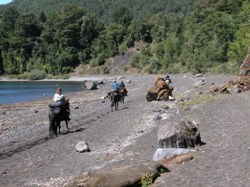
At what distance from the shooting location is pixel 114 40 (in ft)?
495

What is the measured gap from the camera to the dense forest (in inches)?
3521

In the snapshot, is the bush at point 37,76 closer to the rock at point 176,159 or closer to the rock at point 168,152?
the rock at point 168,152

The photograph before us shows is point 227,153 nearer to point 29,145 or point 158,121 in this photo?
point 158,121

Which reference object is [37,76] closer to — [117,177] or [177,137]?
[177,137]

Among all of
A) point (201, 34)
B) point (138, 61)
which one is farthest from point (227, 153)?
point (138, 61)

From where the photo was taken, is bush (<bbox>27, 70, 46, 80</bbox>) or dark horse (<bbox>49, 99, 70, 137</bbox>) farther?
bush (<bbox>27, 70, 46, 80</bbox>)

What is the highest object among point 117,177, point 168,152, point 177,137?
point 177,137

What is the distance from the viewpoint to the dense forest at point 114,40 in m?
89.4

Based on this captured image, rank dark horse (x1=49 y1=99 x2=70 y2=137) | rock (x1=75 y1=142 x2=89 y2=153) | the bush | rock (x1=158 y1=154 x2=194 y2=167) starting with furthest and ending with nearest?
the bush < dark horse (x1=49 y1=99 x2=70 y2=137) < rock (x1=75 y1=142 x2=89 y2=153) < rock (x1=158 y1=154 x2=194 y2=167)

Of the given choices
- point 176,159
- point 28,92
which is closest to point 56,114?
point 176,159

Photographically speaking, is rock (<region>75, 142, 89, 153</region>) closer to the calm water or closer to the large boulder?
the large boulder

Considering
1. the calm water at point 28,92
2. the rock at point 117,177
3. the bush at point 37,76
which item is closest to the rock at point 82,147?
the rock at point 117,177

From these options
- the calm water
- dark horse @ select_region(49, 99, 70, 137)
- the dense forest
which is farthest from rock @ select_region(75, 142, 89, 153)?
the dense forest

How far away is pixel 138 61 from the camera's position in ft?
423
